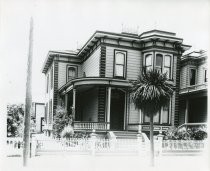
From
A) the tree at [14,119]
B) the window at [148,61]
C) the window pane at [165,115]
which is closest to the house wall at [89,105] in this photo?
the window at [148,61]

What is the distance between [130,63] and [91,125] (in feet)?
11.9

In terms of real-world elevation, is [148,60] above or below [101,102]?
above

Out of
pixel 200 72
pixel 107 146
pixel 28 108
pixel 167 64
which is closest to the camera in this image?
pixel 28 108

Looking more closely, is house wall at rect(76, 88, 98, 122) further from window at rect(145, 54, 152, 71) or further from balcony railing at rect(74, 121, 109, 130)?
window at rect(145, 54, 152, 71)

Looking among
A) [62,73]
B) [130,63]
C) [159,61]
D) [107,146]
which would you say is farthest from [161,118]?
[62,73]

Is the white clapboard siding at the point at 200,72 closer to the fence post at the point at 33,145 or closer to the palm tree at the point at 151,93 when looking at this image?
the palm tree at the point at 151,93

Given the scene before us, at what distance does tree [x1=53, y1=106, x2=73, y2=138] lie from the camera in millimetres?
14789

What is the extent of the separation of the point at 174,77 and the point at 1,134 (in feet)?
32.5

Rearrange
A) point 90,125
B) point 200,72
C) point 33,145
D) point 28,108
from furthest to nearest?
1. point 200,72
2. point 90,125
3. point 33,145
4. point 28,108

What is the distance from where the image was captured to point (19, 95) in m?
10.1

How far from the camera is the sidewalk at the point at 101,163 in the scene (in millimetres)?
9938

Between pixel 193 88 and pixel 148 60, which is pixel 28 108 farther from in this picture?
pixel 193 88

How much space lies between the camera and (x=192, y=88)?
1772 cm

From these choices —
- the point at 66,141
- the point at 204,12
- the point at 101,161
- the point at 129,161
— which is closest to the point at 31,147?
the point at 66,141
